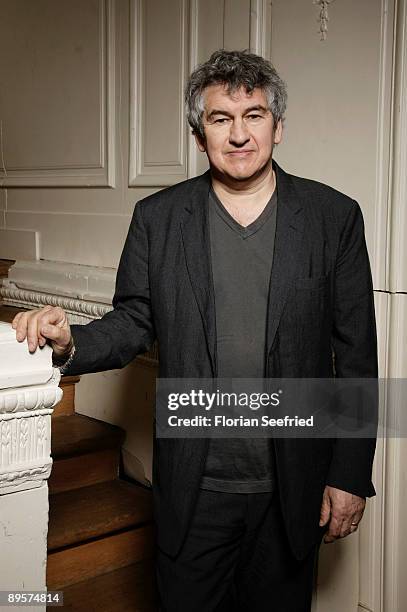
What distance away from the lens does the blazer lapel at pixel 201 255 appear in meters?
2.00

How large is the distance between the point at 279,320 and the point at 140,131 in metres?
1.52

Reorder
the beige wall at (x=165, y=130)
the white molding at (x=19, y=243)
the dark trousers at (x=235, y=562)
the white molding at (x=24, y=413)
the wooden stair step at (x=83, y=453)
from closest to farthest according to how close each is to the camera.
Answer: the white molding at (x=24, y=413) < the dark trousers at (x=235, y=562) < the beige wall at (x=165, y=130) < the wooden stair step at (x=83, y=453) < the white molding at (x=19, y=243)

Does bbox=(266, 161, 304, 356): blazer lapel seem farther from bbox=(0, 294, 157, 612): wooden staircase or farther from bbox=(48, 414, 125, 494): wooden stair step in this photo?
→ bbox=(48, 414, 125, 494): wooden stair step

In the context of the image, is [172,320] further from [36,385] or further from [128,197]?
[128,197]

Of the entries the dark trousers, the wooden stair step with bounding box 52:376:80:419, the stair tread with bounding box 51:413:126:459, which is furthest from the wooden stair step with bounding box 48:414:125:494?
the dark trousers

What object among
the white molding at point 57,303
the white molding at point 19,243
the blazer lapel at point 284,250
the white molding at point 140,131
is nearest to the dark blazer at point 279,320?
the blazer lapel at point 284,250

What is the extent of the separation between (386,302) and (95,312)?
1.28m

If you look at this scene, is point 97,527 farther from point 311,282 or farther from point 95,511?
point 311,282

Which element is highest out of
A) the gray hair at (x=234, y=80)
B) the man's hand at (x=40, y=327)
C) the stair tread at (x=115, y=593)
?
the gray hair at (x=234, y=80)

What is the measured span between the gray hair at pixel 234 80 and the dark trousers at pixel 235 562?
36.3 inches

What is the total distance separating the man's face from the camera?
6.55 ft

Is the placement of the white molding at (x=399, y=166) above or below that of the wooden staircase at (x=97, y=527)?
above

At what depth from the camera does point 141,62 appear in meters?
3.22

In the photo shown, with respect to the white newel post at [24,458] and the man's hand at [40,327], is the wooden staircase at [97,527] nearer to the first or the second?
the white newel post at [24,458]
